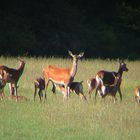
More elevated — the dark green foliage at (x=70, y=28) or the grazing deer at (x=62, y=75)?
the dark green foliage at (x=70, y=28)

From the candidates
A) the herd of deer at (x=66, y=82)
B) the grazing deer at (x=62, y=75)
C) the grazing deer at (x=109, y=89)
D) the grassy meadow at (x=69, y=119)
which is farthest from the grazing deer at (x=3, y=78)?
the grazing deer at (x=109, y=89)

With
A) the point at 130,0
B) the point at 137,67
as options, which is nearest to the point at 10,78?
the point at 137,67

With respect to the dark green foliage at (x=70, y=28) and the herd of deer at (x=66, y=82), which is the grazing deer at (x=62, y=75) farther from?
the dark green foliage at (x=70, y=28)

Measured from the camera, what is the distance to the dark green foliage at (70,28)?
37.2m

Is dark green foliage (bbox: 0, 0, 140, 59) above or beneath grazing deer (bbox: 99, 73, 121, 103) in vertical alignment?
above

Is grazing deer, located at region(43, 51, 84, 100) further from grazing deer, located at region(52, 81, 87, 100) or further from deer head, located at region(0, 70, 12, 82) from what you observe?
deer head, located at region(0, 70, 12, 82)

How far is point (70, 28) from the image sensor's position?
1592 inches

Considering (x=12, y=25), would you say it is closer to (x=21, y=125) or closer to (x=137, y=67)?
(x=137, y=67)

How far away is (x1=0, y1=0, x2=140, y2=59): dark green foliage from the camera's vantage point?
37.2 meters

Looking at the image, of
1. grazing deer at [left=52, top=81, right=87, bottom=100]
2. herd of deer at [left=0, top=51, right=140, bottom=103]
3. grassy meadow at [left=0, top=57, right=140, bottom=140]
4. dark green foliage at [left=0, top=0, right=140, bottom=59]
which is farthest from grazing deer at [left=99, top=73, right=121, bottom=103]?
dark green foliage at [left=0, top=0, right=140, bottom=59]

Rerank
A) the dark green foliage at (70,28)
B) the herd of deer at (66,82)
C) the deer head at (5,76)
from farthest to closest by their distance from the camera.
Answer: the dark green foliage at (70,28), the herd of deer at (66,82), the deer head at (5,76)

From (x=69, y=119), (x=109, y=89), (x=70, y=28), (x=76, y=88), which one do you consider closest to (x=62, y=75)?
(x=76, y=88)

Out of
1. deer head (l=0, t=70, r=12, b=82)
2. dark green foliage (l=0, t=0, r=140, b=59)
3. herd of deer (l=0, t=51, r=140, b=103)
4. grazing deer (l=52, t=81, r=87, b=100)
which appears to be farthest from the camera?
dark green foliage (l=0, t=0, r=140, b=59)

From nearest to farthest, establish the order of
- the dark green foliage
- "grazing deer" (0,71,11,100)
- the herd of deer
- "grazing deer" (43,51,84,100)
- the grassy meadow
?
the grassy meadow, "grazing deer" (0,71,11,100), the herd of deer, "grazing deer" (43,51,84,100), the dark green foliage
